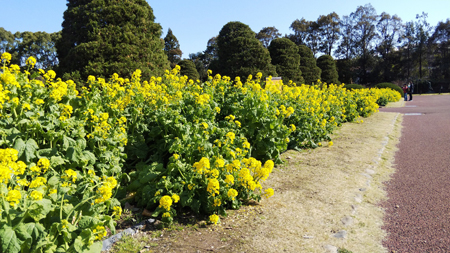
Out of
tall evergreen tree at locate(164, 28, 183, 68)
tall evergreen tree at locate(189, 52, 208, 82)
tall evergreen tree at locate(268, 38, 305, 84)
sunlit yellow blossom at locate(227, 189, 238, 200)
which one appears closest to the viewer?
sunlit yellow blossom at locate(227, 189, 238, 200)

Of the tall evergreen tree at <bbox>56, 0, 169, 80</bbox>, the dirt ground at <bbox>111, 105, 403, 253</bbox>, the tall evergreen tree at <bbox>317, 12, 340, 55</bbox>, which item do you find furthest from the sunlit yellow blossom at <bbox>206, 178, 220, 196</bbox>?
the tall evergreen tree at <bbox>317, 12, 340, 55</bbox>

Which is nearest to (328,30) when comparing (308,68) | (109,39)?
(308,68)

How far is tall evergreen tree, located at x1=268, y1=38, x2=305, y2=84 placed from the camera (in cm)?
1819

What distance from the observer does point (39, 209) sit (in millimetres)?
1825

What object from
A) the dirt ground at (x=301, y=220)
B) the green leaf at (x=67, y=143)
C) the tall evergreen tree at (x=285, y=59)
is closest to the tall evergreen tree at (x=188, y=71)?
the tall evergreen tree at (x=285, y=59)

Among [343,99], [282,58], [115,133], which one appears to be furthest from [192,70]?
[115,133]

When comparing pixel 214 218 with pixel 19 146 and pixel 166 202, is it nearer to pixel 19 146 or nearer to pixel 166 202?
pixel 166 202

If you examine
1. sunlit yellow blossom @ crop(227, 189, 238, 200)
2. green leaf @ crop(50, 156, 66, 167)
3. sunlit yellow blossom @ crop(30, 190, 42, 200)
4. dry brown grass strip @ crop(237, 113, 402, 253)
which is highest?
green leaf @ crop(50, 156, 66, 167)

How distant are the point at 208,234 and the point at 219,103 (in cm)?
232

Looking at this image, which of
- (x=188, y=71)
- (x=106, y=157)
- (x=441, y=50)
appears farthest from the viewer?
(x=441, y=50)

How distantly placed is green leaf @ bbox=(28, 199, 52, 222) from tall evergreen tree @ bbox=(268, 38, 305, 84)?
16892mm

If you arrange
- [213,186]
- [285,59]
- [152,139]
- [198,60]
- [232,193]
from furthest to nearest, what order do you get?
[198,60] → [285,59] → [152,139] → [232,193] → [213,186]

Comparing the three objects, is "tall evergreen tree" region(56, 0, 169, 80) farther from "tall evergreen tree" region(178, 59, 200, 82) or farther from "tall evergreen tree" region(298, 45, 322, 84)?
"tall evergreen tree" region(298, 45, 322, 84)

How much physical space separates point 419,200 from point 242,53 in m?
11.4
